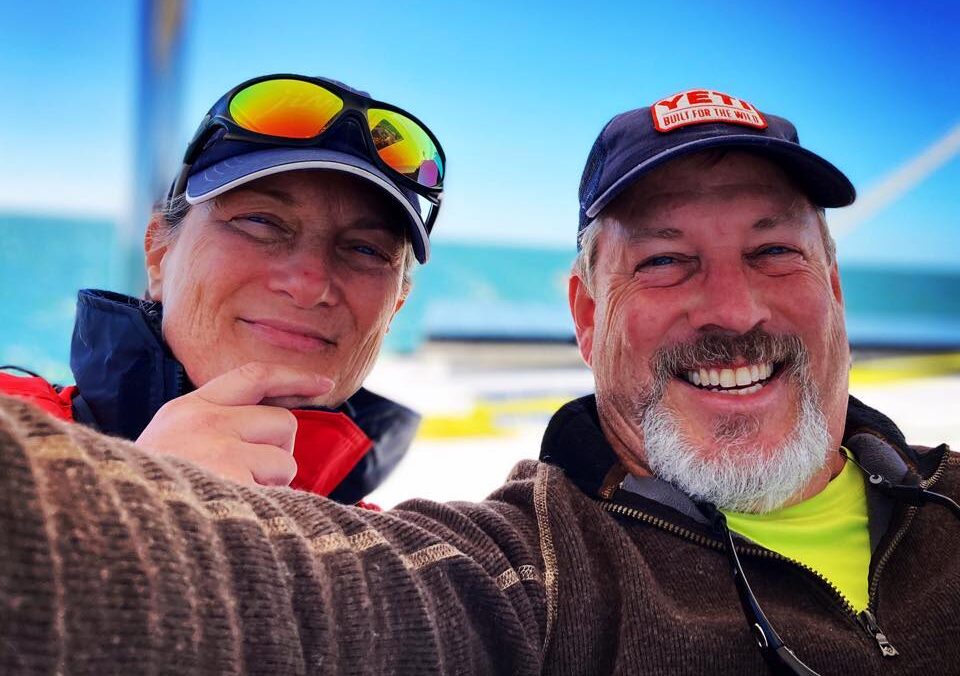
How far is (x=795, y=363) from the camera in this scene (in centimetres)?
131

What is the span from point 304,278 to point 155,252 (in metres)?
0.35

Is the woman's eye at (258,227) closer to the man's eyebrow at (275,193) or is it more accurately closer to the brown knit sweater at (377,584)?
the man's eyebrow at (275,193)

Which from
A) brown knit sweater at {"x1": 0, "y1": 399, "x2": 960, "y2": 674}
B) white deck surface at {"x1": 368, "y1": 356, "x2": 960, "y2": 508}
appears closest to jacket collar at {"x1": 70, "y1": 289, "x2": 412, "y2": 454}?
brown knit sweater at {"x1": 0, "y1": 399, "x2": 960, "y2": 674}

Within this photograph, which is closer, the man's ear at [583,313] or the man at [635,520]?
the man at [635,520]

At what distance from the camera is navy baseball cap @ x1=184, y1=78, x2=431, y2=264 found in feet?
3.90

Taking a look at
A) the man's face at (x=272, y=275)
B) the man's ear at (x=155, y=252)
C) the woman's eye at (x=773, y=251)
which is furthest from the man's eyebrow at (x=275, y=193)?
the woman's eye at (x=773, y=251)

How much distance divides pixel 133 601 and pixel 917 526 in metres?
1.14

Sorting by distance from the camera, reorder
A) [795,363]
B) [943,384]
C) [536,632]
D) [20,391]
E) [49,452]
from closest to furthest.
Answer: [49,452]
[536,632]
[20,391]
[795,363]
[943,384]

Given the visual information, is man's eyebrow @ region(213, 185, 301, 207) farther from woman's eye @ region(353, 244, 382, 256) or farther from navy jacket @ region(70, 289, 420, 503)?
navy jacket @ region(70, 289, 420, 503)

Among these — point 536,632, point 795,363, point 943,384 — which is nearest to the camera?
point 536,632

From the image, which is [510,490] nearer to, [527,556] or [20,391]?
[527,556]

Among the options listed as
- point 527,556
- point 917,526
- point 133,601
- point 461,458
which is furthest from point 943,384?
point 133,601

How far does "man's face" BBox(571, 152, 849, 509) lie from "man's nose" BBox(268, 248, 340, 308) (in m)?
0.48

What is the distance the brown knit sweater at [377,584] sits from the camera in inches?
20.0
